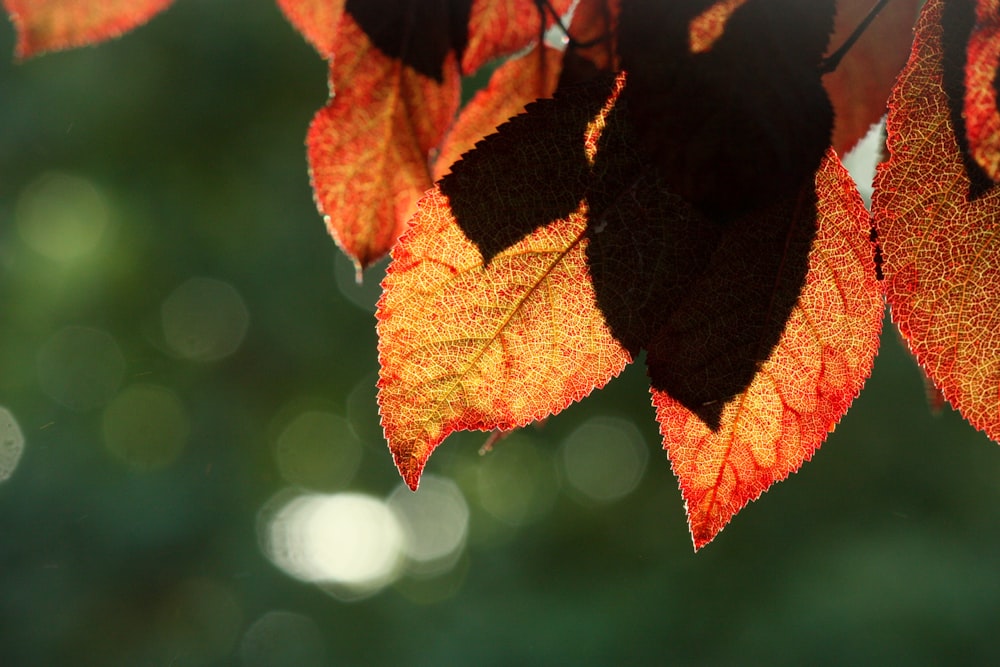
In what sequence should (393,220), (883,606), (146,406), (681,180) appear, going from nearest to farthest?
(681,180)
(393,220)
(883,606)
(146,406)

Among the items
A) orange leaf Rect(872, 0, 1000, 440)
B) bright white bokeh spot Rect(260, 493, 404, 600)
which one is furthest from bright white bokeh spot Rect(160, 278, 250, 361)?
orange leaf Rect(872, 0, 1000, 440)

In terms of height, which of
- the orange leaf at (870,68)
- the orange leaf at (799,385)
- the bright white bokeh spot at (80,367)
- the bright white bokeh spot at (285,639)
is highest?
the orange leaf at (870,68)

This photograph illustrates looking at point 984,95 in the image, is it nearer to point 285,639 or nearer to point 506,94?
point 506,94

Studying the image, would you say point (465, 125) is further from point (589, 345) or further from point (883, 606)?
point (883, 606)

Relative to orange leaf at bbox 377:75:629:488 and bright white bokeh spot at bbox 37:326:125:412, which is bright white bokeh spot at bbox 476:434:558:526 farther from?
orange leaf at bbox 377:75:629:488

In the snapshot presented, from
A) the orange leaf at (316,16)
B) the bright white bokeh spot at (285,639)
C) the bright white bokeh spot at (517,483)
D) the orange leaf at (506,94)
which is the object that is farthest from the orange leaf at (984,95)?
the bright white bokeh spot at (517,483)

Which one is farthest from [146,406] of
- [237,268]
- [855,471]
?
[855,471]

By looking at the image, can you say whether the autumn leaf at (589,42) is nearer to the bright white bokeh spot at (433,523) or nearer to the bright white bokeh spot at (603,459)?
the bright white bokeh spot at (433,523)
